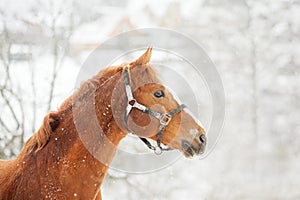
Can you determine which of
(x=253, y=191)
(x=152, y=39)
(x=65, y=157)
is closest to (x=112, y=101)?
(x=65, y=157)

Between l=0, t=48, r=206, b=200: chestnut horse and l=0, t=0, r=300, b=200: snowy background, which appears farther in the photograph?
l=0, t=0, r=300, b=200: snowy background

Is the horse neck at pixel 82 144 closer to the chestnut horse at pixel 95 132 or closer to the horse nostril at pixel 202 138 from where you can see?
the chestnut horse at pixel 95 132

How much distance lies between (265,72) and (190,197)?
354cm

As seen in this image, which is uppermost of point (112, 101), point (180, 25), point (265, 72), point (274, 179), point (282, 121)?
point (112, 101)

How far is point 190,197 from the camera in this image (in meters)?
8.62

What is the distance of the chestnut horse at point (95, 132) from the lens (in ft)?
8.71

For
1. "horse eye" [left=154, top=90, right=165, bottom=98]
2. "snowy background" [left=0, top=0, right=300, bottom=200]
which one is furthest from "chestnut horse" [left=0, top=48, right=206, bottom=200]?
"snowy background" [left=0, top=0, right=300, bottom=200]

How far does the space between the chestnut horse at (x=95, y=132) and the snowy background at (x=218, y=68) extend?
→ 4034 mm

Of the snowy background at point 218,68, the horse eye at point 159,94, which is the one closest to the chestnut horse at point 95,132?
the horse eye at point 159,94

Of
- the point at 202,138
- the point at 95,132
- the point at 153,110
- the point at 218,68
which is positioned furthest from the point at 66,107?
the point at 218,68

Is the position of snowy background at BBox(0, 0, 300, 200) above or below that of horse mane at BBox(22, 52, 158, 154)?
below

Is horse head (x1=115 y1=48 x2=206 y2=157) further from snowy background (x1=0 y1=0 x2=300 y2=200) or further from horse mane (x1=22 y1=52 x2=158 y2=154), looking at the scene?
snowy background (x1=0 y1=0 x2=300 y2=200)

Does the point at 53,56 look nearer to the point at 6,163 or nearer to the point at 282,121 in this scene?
the point at 6,163

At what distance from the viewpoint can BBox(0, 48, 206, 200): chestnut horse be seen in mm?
2654
